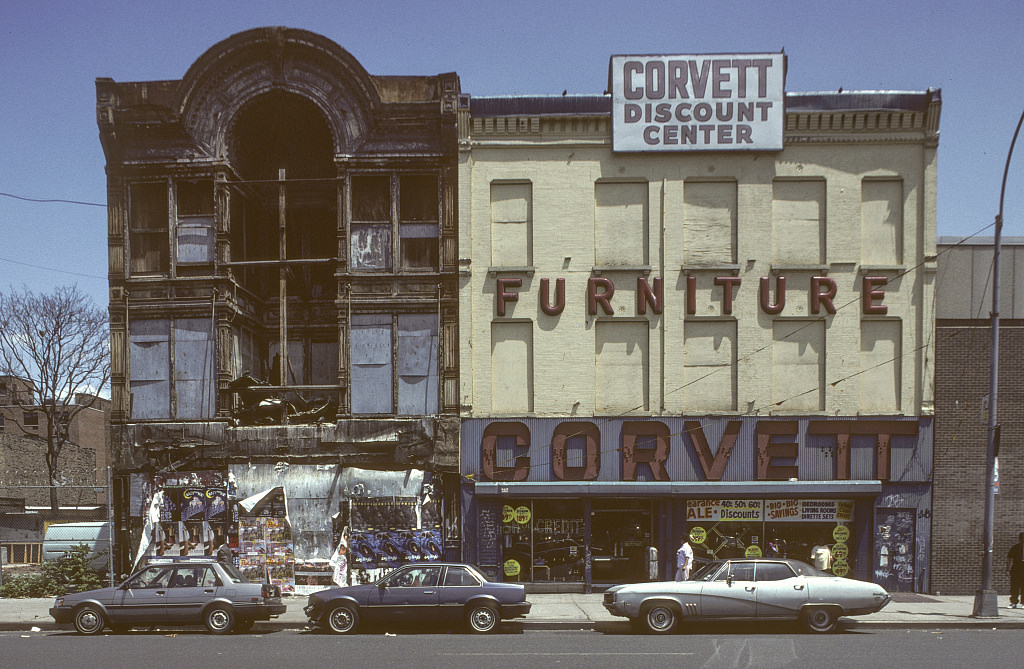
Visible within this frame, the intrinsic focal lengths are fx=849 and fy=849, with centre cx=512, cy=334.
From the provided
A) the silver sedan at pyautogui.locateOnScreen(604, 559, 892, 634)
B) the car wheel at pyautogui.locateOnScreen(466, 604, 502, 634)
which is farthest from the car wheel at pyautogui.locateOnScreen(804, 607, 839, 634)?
the car wheel at pyautogui.locateOnScreen(466, 604, 502, 634)

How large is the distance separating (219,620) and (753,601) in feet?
33.2

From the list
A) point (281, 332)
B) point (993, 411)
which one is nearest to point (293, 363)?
point (281, 332)

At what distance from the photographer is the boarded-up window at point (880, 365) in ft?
74.5

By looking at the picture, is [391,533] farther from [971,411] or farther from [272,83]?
[971,411]

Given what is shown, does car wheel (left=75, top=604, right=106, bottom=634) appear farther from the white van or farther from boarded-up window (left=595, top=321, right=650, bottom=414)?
boarded-up window (left=595, top=321, right=650, bottom=414)

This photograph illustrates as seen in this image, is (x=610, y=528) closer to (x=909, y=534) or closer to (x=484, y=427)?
(x=484, y=427)

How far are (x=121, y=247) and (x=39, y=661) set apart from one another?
13138 millimetres

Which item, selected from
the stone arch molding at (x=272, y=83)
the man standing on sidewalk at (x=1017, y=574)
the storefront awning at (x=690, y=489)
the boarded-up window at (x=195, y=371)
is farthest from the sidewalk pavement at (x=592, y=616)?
the stone arch molding at (x=272, y=83)

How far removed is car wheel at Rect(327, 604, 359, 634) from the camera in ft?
52.5

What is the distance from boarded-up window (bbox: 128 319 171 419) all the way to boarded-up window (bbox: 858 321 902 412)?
61.7 feet

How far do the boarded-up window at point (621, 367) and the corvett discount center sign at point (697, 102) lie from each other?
4.87 metres

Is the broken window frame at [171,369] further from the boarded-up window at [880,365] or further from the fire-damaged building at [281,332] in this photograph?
the boarded-up window at [880,365]

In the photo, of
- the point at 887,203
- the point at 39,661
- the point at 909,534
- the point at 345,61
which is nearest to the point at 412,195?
the point at 345,61

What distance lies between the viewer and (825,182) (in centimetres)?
2292
